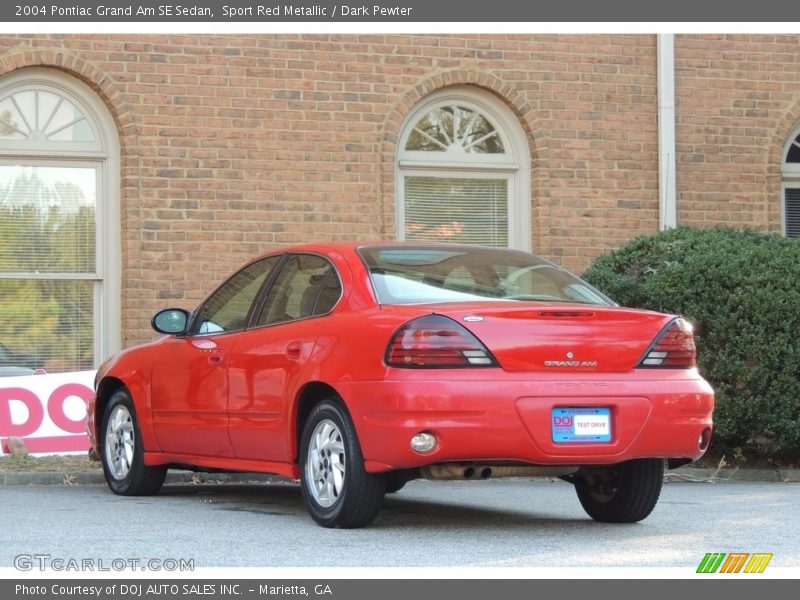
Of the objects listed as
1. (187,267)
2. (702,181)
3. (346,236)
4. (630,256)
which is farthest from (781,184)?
(187,267)

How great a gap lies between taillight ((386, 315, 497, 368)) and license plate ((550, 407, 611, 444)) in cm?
42

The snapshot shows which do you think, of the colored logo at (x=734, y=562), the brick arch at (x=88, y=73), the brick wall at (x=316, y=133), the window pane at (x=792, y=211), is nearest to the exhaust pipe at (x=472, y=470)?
the colored logo at (x=734, y=562)

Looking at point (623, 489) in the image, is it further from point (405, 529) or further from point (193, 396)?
point (193, 396)

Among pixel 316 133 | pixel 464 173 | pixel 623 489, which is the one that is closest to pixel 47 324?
pixel 316 133

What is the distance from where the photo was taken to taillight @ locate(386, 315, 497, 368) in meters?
7.21

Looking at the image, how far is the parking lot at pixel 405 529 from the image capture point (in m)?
6.61

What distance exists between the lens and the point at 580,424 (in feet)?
24.0

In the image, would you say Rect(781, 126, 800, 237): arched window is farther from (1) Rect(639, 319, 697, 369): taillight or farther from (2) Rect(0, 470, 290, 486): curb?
(1) Rect(639, 319, 697, 369): taillight

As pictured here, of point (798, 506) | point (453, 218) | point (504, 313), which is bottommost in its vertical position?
point (798, 506)

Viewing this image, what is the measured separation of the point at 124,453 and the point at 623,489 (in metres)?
3.49

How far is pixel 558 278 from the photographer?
27.5ft

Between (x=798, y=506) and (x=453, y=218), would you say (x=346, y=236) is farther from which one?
(x=798, y=506)

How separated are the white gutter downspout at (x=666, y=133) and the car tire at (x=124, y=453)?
6.87 meters

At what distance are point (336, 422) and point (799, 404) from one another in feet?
18.9
